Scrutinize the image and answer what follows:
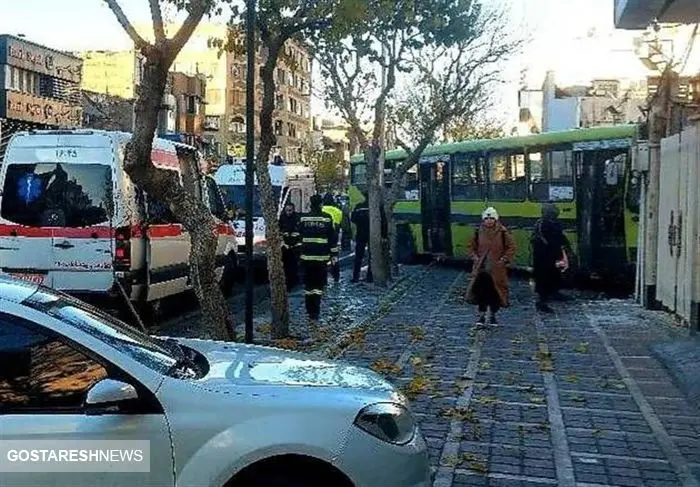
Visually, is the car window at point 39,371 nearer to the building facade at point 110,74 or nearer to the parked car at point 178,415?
the parked car at point 178,415

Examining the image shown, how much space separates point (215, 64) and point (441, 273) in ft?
194

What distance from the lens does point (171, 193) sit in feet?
31.3

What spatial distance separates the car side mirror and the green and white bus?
14265 millimetres

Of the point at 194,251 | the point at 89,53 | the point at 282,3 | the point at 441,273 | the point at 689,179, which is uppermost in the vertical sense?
the point at 89,53

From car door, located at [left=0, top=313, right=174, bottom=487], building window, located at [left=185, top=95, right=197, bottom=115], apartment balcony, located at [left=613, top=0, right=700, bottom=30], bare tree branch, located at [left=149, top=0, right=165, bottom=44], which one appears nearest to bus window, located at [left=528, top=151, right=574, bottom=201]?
apartment balcony, located at [left=613, top=0, right=700, bottom=30]

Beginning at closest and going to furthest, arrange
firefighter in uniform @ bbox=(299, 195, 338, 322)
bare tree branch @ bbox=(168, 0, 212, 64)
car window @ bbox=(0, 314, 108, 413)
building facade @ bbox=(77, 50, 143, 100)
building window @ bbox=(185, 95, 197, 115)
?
car window @ bbox=(0, 314, 108, 413) → bare tree branch @ bbox=(168, 0, 212, 64) → firefighter in uniform @ bbox=(299, 195, 338, 322) → building facade @ bbox=(77, 50, 143, 100) → building window @ bbox=(185, 95, 197, 115)

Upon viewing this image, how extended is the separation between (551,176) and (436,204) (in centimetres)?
496

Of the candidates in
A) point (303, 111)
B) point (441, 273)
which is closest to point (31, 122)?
point (441, 273)

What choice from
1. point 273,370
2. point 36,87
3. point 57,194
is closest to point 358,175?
point 36,87

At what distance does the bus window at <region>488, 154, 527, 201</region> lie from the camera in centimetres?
2041

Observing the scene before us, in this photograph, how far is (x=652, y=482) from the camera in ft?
21.0

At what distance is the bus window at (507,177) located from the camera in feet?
66.9

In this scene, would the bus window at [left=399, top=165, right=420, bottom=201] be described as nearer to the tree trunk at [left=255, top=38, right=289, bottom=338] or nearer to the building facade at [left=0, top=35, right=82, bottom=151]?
the building facade at [left=0, top=35, right=82, bottom=151]

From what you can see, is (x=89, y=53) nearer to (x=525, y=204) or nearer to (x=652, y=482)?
(x=525, y=204)
